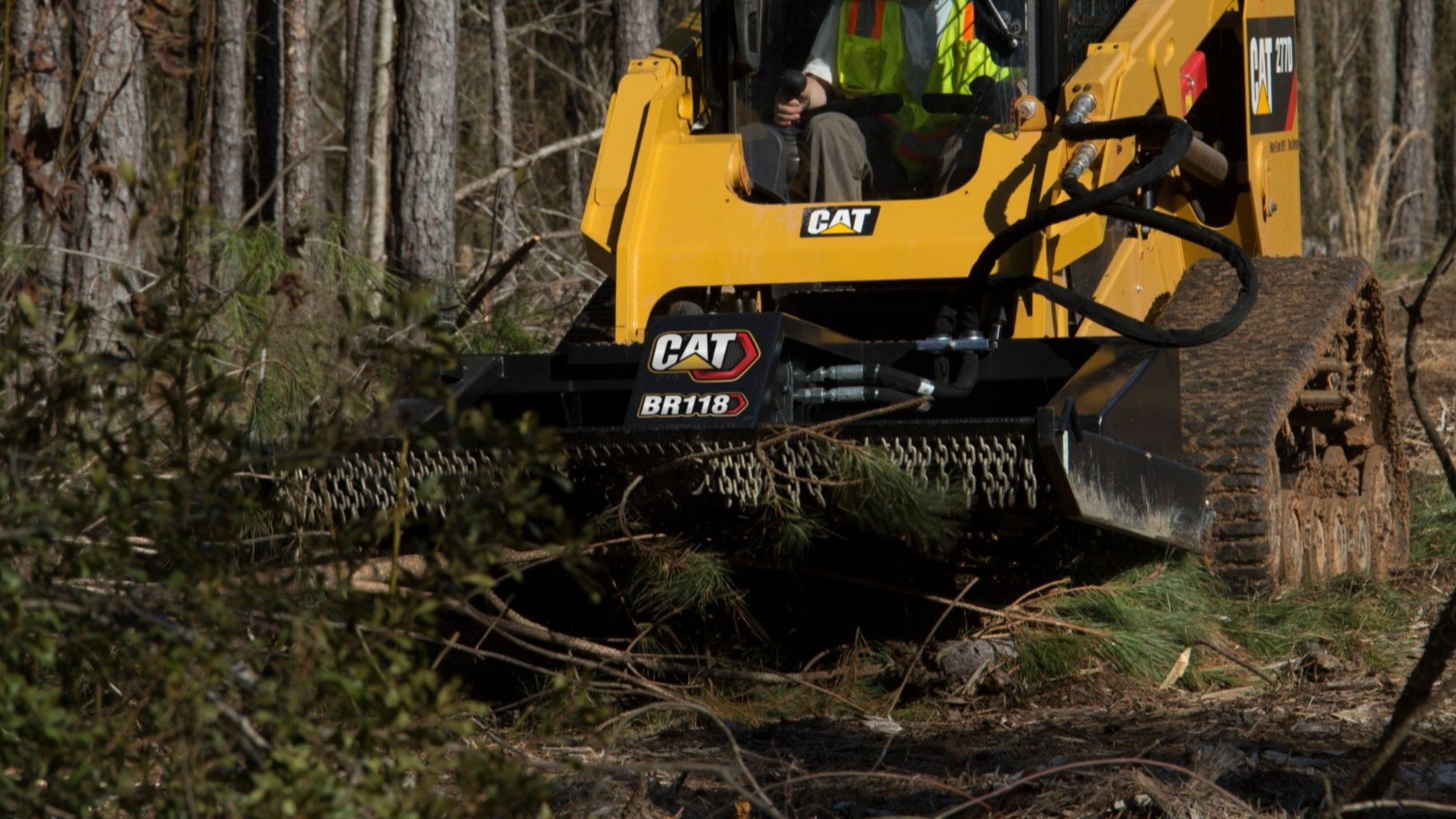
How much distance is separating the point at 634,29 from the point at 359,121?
6.44 ft

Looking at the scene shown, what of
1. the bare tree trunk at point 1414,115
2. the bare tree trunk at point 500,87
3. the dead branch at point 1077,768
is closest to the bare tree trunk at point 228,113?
the bare tree trunk at point 500,87

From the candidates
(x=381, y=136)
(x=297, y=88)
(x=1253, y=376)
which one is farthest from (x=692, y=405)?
(x=297, y=88)

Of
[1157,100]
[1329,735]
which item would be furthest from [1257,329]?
[1329,735]

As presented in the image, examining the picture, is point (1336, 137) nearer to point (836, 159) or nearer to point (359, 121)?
point (359, 121)

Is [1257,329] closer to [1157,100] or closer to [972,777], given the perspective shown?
[1157,100]

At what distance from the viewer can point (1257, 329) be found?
19.5 ft

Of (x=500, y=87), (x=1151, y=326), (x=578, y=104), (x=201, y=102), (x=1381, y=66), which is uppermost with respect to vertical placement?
(x=1381, y=66)

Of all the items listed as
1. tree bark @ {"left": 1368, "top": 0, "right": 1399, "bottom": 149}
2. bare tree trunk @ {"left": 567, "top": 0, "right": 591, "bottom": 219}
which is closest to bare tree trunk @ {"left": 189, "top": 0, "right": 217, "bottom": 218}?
bare tree trunk @ {"left": 567, "top": 0, "right": 591, "bottom": 219}

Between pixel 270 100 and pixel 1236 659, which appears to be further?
pixel 270 100

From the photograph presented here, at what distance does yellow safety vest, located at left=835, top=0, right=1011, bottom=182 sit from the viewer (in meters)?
5.82

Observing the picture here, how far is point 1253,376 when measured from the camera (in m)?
5.62

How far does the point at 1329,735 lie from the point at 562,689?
2.16 m

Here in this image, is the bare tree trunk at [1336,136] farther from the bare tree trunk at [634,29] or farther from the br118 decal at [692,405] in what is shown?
the br118 decal at [692,405]

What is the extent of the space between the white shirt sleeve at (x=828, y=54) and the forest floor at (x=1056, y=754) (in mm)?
2131
